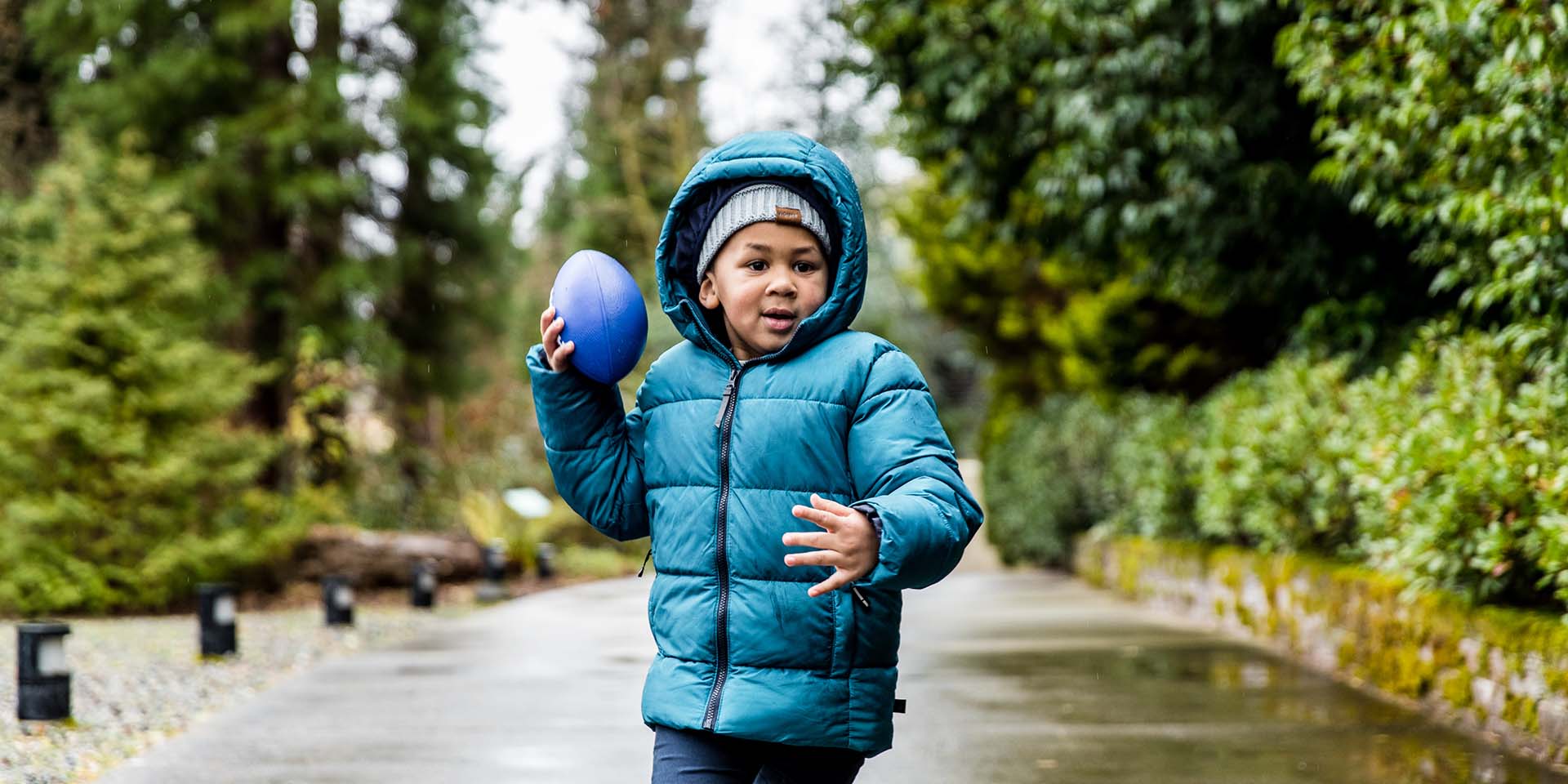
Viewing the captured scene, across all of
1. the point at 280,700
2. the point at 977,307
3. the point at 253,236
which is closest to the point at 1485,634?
the point at 280,700

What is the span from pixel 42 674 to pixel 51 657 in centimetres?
8

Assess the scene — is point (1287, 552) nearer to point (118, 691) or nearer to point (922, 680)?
Result: point (922, 680)

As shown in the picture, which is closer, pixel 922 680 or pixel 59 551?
pixel 922 680

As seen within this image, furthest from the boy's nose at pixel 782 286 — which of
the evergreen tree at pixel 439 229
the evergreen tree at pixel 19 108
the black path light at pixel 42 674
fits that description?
the evergreen tree at pixel 19 108

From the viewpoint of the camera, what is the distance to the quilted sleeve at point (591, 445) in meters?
3.28

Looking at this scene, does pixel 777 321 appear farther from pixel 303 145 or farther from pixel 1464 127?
pixel 303 145

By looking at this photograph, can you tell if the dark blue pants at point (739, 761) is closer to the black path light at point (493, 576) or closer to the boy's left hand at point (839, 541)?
the boy's left hand at point (839, 541)

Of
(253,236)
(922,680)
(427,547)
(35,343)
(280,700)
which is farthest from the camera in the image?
Answer: (253,236)

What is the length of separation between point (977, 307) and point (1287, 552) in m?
15.1

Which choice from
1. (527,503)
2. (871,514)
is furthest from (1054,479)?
(871,514)

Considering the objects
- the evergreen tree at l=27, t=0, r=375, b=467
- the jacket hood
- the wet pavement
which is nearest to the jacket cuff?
the jacket hood

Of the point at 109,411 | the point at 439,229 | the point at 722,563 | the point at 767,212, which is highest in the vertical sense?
the point at 439,229

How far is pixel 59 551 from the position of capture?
42.9 feet

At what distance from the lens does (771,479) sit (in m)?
3.07
